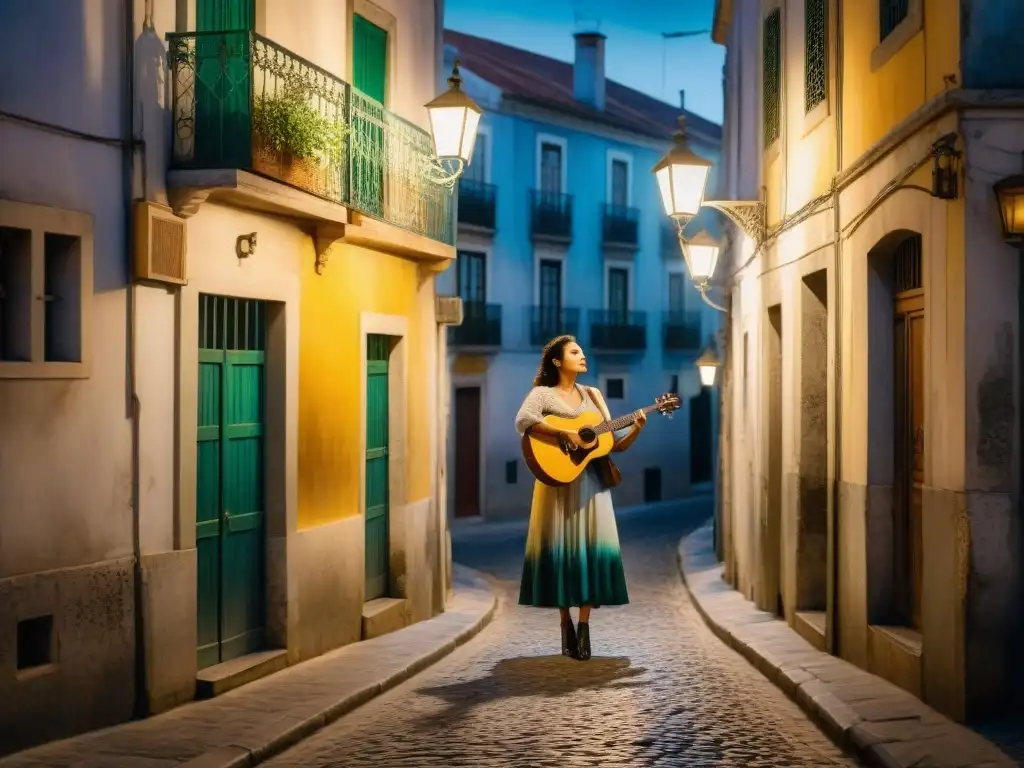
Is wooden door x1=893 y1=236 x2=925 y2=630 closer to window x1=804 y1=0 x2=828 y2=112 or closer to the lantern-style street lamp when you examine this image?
the lantern-style street lamp

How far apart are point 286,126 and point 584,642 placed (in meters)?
4.39

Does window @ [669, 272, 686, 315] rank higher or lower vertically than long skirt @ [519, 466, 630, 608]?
higher

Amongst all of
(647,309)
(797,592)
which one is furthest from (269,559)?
(647,309)

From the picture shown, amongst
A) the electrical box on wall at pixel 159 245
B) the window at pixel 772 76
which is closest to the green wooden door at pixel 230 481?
the electrical box on wall at pixel 159 245

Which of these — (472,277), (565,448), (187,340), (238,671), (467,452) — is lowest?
(238,671)

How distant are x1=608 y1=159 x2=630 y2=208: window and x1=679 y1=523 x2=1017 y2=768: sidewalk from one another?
84.4 ft

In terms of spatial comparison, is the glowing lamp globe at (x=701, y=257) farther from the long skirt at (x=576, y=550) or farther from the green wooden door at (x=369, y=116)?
the long skirt at (x=576, y=550)

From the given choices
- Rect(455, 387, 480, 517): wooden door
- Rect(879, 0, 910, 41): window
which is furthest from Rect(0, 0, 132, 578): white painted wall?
Rect(455, 387, 480, 517): wooden door

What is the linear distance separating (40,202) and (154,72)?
151 cm

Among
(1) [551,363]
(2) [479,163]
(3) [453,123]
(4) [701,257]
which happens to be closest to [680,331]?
(2) [479,163]

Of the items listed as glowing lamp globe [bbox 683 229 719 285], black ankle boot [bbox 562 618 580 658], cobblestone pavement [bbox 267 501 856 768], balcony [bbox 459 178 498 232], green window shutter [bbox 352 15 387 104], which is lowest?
cobblestone pavement [bbox 267 501 856 768]

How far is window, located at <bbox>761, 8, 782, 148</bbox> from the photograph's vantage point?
47.2ft

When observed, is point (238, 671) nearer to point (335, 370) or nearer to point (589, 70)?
point (335, 370)

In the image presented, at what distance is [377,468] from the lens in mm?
13812
